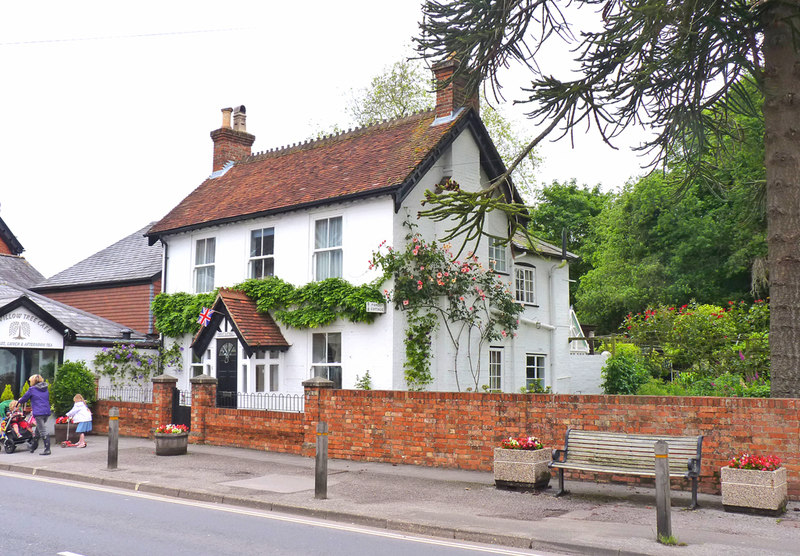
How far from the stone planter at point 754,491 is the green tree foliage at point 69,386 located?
16565mm

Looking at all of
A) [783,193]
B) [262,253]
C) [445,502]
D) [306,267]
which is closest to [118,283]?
[262,253]

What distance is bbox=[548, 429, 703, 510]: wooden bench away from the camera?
10.1 metres

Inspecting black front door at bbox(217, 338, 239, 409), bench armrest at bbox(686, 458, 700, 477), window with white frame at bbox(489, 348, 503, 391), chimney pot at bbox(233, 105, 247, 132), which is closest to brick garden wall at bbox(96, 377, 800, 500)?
bench armrest at bbox(686, 458, 700, 477)

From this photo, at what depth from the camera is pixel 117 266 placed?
2814cm

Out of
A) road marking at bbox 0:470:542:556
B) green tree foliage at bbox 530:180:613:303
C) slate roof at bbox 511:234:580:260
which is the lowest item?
road marking at bbox 0:470:542:556

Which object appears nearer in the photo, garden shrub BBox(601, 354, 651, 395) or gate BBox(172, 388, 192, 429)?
gate BBox(172, 388, 192, 429)

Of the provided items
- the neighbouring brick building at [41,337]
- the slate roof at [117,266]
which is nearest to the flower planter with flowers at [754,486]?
the neighbouring brick building at [41,337]

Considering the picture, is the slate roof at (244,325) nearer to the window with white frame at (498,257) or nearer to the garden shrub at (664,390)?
the window with white frame at (498,257)

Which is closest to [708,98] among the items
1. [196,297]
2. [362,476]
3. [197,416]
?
[362,476]

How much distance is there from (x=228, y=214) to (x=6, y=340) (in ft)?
22.6

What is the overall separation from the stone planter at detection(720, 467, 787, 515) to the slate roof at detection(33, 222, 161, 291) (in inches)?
805

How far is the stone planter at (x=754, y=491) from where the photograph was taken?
9328 mm

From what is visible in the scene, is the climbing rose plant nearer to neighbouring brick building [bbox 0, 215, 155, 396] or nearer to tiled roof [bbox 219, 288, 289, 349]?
tiled roof [bbox 219, 288, 289, 349]

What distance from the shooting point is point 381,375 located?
1800 centimetres
